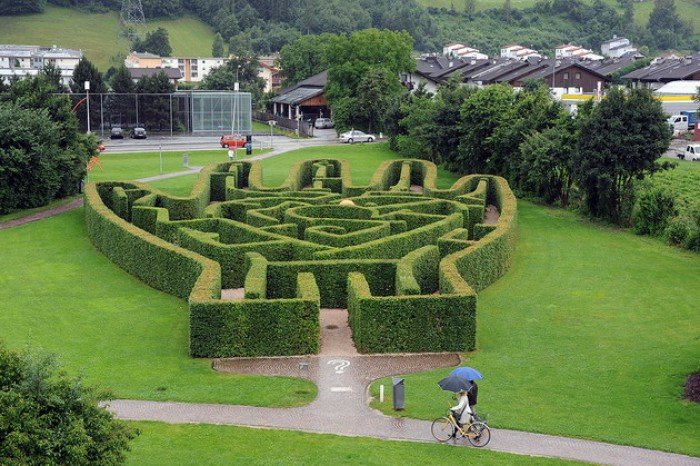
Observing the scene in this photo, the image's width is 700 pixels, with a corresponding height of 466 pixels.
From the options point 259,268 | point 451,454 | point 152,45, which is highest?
point 152,45

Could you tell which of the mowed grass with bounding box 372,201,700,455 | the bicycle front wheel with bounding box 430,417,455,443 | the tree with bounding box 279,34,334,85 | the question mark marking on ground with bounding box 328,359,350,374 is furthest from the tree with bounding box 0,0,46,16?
the bicycle front wheel with bounding box 430,417,455,443

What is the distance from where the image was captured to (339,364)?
3356 centimetres

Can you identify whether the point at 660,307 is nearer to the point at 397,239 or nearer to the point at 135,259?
the point at 397,239

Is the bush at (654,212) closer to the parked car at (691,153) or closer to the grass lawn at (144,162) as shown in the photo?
the parked car at (691,153)

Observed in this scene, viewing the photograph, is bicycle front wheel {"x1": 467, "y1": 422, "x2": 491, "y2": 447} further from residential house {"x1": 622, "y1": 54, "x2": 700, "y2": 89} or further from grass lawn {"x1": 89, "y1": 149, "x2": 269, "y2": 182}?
residential house {"x1": 622, "y1": 54, "x2": 700, "y2": 89}

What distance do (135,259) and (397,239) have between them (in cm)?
1222

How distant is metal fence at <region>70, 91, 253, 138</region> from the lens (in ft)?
356

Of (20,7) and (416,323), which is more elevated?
(20,7)

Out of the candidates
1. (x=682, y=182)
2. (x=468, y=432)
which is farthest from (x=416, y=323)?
(x=682, y=182)

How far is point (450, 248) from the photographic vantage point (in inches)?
1788

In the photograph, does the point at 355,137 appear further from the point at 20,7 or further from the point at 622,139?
the point at 20,7

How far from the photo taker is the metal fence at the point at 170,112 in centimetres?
10844

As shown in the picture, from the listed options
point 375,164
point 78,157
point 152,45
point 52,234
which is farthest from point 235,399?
point 152,45

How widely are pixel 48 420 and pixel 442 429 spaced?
10982 millimetres
